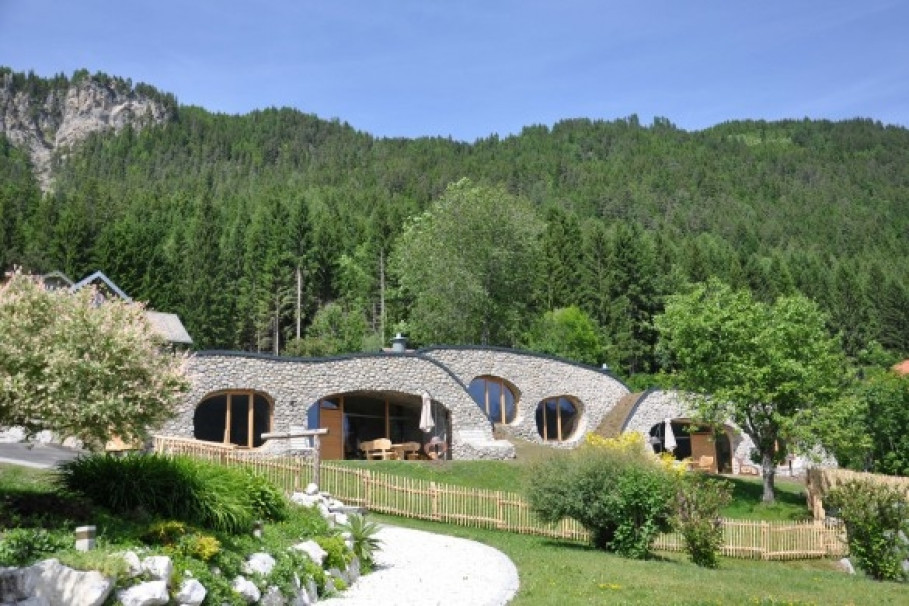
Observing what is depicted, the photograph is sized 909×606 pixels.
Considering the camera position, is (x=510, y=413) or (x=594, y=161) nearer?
(x=510, y=413)

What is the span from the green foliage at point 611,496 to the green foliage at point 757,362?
13.1m

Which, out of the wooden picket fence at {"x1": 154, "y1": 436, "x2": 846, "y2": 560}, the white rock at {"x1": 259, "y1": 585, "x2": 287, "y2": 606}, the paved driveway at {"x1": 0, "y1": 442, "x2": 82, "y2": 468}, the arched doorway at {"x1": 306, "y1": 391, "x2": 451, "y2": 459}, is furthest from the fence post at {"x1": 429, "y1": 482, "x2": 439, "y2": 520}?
the white rock at {"x1": 259, "y1": 585, "x2": 287, "y2": 606}

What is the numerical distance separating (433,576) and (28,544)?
593 centimetres

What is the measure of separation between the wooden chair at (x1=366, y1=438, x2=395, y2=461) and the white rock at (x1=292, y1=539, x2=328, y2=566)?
15306 mm

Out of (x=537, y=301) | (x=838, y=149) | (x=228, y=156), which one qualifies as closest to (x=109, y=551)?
(x=537, y=301)

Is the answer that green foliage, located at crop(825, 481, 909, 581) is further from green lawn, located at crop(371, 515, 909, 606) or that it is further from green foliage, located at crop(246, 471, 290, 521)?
green foliage, located at crop(246, 471, 290, 521)

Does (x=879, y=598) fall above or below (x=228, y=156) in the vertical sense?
below

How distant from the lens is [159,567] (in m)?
7.71

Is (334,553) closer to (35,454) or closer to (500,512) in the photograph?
(500,512)

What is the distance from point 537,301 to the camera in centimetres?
5834

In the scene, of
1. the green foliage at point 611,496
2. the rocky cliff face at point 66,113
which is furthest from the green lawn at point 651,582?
the rocky cliff face at point 66,113

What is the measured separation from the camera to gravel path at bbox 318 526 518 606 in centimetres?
992

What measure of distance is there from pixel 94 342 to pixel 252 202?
247 ft

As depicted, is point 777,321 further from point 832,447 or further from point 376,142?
Answer: point 376,142
